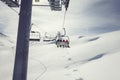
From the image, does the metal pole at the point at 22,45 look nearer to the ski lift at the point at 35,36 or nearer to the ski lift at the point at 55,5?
the ski lift at the point at 55,5

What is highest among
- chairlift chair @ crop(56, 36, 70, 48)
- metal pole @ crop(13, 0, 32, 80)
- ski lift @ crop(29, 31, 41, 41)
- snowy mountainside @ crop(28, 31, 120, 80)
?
metal pole @ crop(13, 0, 32, 80)

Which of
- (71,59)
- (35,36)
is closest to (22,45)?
(71,59)

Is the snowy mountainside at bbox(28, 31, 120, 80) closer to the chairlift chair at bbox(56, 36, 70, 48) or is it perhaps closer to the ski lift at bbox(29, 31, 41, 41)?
the chairlift chair at bbox(56, 36, 70, 48)

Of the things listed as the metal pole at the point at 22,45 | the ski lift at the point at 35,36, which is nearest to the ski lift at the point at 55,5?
the metal pole at the point at 22,45

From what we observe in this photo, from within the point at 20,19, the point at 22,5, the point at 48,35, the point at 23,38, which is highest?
the point at 22,5

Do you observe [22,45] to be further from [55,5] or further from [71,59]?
[71,59]

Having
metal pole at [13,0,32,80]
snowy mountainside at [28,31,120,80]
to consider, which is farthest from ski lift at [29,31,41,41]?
metal pole at [13,0,32,80]

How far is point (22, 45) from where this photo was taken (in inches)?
492

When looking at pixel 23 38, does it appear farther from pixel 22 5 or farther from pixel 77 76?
pixel 77 76

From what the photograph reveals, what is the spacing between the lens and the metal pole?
12.5 m

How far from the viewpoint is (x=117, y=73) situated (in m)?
20.8

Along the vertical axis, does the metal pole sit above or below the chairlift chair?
above

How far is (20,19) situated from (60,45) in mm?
12422

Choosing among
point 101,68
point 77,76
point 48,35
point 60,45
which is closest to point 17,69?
point 77,76
